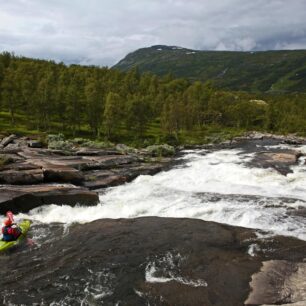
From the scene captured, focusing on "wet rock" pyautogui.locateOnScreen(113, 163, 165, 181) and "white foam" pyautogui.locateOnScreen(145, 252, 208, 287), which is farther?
"wet rock" pyautogui.locateOnScreen(113, 163, 165, 181)

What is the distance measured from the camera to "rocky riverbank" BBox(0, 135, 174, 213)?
36.1 metres

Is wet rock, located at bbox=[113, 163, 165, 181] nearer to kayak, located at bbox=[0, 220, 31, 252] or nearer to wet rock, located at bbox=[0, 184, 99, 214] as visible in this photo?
wet rock, located at bbox=[0, 184, 99, 214]

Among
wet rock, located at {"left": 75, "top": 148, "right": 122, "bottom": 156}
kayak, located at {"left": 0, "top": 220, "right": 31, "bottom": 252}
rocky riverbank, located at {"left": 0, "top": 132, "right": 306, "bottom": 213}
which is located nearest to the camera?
kayak, located at {"left": 0, "top": 220, "right": 31, "bottom": 252}

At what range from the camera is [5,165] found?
44.3m

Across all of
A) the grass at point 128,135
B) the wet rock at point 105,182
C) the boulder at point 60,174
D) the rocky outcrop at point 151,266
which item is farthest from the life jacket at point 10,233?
the grass at point 128,135

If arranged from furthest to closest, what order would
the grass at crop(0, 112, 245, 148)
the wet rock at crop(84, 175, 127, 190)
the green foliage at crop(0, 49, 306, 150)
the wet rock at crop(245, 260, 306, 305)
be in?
the green foliage at crop(0, 49, 306, 150)
the grass at crop(0, 112, 245, 148)
the wet rock at crop(84, 175, 127, 190)
the wet rock at crop(245, 260, 306, 305)

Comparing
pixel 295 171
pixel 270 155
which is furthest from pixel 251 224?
pixel 270 155

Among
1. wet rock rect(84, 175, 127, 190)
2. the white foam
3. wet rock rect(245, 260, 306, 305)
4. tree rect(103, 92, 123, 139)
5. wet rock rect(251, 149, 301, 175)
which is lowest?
wet rock rect(84, 175, 127, 190)

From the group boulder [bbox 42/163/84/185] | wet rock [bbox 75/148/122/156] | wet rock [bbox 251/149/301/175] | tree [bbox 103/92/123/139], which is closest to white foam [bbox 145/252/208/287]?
boulder [bbox 42/163/84/185]

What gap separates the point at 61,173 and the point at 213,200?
1848 cm

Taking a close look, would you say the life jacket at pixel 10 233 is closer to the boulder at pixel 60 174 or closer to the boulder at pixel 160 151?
the boulder at pixel 60 174

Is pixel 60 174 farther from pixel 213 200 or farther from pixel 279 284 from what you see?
pixel 279 284

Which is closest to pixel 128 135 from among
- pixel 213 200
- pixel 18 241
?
pixel 213 200

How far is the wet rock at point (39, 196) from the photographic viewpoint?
34.7 m
